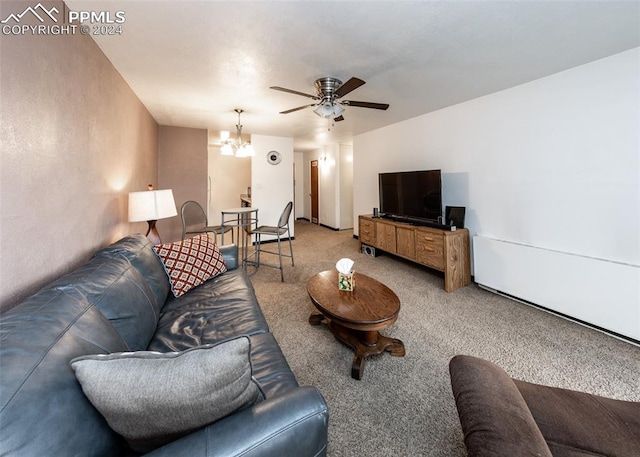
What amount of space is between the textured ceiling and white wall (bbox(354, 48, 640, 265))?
0.76 ft

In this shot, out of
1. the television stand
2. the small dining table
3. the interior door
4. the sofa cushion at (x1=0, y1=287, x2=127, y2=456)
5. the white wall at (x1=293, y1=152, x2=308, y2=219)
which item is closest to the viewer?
the sofa cushion at (x1=0, y1=287, x2=127, y2=456)

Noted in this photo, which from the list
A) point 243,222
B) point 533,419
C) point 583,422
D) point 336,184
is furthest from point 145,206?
point 336,184

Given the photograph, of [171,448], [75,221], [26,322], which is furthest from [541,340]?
[75,221]

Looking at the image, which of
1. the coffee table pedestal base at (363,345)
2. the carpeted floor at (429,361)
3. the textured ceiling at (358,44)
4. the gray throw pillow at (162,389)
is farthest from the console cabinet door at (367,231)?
the gray throw pillow at (162,389)

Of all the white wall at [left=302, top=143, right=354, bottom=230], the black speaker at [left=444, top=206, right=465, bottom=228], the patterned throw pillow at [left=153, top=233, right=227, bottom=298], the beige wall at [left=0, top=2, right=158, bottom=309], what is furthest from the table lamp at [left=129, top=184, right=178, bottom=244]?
the white wall at [left=302, top=143, right=354, bottom=230]

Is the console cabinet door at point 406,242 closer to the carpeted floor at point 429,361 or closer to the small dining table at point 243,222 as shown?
the carpeted floor at point 429,361

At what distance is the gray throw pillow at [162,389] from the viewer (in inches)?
24.5

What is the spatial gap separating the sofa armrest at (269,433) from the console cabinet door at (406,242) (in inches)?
120

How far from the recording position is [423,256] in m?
3.35

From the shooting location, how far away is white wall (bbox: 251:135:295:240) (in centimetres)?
523

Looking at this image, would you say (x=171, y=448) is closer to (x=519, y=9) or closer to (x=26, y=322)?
(x=26, y=322)

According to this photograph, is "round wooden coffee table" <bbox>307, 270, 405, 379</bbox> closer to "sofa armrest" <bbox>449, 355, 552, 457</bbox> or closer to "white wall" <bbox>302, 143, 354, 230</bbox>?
"sofa armrest" <bbox>449, 355, 552, 457</bbox>

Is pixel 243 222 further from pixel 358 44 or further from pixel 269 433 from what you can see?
pixel 269 433

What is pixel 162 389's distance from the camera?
63 cm
